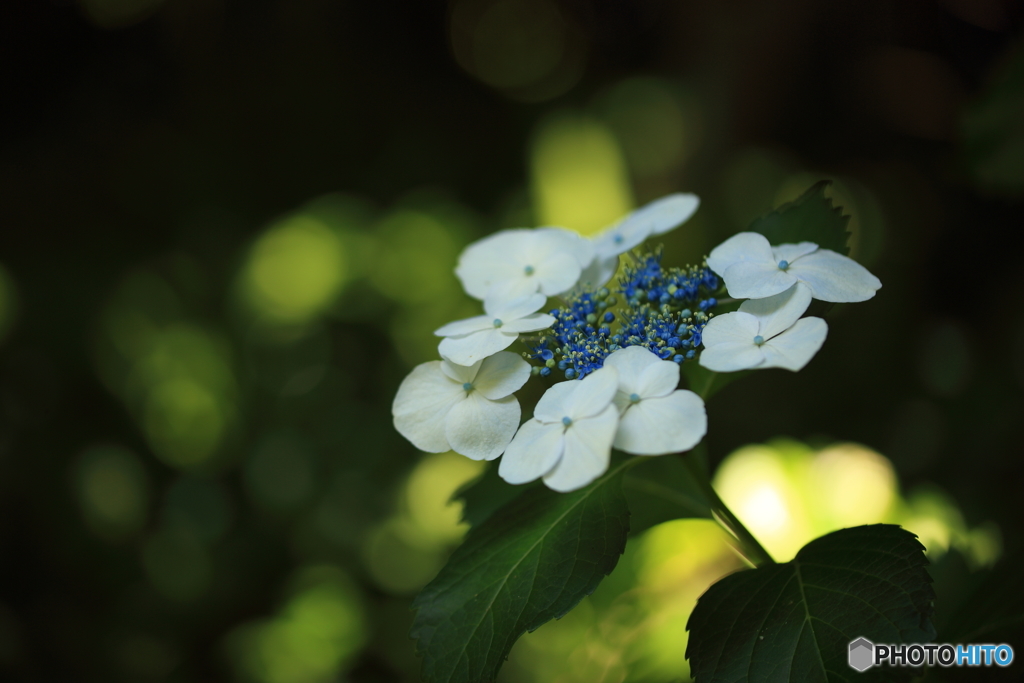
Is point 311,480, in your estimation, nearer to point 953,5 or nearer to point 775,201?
point 775,201

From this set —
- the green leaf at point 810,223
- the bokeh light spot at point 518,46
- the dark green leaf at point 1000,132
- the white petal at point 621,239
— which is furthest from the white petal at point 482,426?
the bokeh light spot at point 518,46

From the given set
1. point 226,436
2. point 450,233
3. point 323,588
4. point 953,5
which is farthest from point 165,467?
point 953,5

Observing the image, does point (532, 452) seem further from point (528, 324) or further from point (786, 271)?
point (786, 271)

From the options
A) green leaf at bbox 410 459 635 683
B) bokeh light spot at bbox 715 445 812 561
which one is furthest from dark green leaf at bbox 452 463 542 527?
bokeh light spot at bbox 715 445 812 561

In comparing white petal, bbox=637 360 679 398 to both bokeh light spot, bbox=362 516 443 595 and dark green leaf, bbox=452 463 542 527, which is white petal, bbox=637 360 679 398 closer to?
dark green leaf, bbox=452 463 542 527

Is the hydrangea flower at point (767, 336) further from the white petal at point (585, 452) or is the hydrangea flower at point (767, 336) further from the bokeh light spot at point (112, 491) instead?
the bokeh light spot at point (112, 491)

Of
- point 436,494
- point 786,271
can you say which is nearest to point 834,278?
point 786,271

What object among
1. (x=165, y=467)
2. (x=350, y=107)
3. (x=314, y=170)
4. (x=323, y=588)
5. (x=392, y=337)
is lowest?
(x=323, y=588)

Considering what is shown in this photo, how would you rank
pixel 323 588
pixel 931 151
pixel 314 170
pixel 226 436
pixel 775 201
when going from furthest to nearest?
pixel 314 170, pixel 775 201, pixel 931 151, pixel 226 436, pixel 323 588
